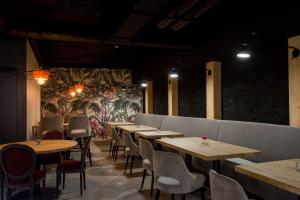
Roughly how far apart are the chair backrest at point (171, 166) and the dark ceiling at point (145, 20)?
83.7 inches

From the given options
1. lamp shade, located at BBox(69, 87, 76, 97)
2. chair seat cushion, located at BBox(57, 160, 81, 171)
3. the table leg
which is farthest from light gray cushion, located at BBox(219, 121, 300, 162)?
lamp shade, located at BBox(69, 87, 76, 97)

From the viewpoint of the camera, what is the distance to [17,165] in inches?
120

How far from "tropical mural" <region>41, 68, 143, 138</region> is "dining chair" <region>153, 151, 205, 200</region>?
25.5 feet

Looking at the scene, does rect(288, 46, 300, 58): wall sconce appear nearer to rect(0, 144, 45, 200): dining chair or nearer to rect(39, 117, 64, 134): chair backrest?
rect(0, 144, 45, 200): dining chair

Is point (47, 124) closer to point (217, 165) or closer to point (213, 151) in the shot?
point (217, 165)

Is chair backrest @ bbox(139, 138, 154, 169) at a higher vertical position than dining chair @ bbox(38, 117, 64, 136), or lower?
lower

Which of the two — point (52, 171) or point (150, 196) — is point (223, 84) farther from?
point (52, 171)

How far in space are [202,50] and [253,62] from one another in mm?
1513

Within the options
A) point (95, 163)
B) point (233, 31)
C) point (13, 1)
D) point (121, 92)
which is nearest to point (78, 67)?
point (121, 92)

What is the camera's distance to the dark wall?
18.1ft

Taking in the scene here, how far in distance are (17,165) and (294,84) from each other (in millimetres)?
3899

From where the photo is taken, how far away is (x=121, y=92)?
10.6 meters

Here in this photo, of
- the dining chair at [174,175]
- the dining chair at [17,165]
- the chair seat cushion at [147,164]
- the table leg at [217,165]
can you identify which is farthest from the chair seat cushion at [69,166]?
the table leg at [217,165]

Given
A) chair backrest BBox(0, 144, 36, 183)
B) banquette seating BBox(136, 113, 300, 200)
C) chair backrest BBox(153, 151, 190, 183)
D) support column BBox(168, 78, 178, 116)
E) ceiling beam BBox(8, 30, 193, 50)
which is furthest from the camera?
support column BBox(168, 78, 178, 116)
